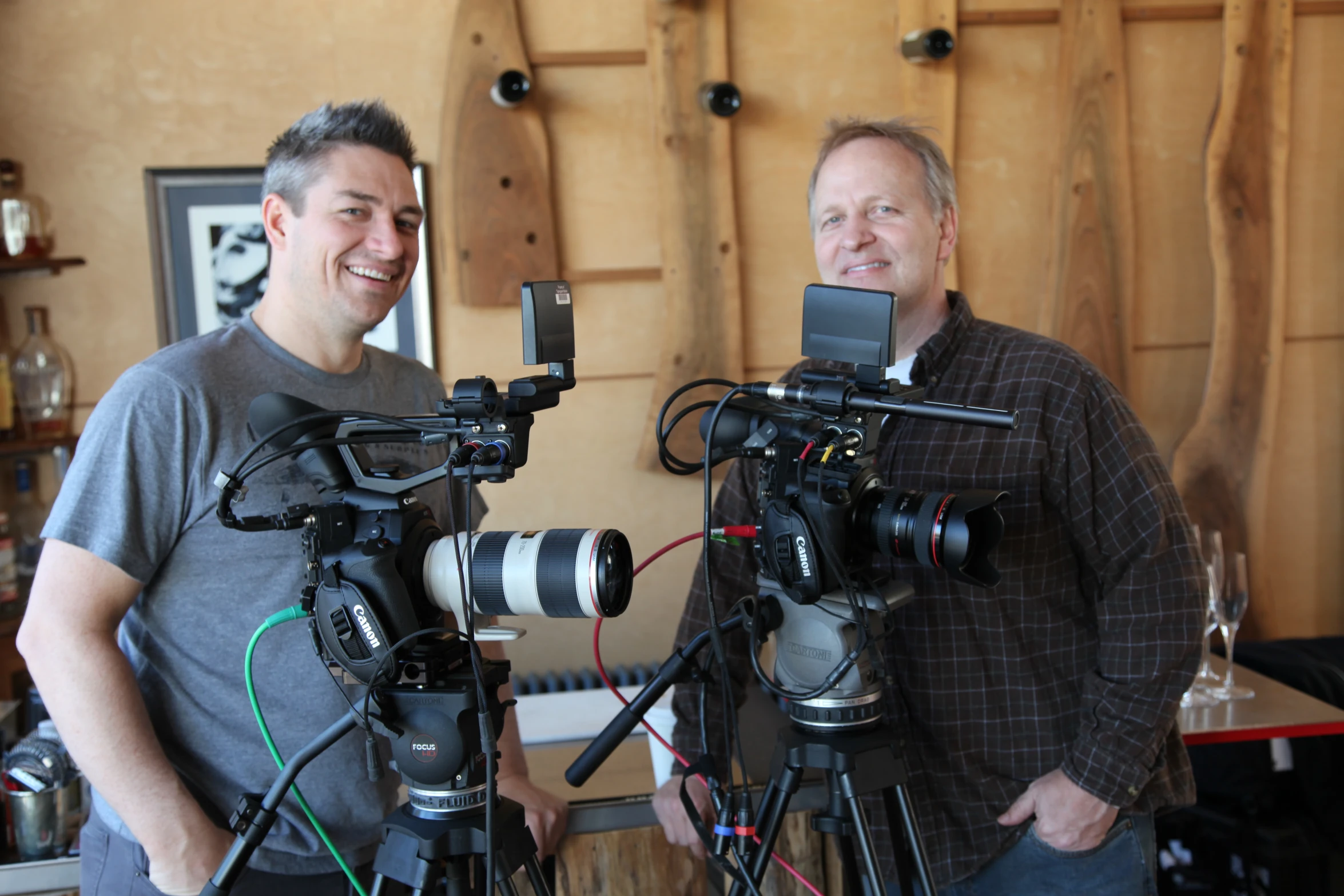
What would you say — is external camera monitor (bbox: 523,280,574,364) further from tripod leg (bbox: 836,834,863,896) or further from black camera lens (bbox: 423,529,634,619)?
tripod leg (bbox: 836,834,863,896)

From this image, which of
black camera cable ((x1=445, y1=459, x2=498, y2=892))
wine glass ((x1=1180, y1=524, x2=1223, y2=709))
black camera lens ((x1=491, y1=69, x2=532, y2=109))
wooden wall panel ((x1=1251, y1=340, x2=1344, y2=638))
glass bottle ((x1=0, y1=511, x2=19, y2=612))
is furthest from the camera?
wooden wall panel ((x1=1251, y1=340, x2=1344, y2=638))

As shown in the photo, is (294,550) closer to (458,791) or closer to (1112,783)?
(458,791)

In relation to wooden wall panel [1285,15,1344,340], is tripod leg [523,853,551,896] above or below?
below

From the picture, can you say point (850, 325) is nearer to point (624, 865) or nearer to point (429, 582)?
point (429, 582)

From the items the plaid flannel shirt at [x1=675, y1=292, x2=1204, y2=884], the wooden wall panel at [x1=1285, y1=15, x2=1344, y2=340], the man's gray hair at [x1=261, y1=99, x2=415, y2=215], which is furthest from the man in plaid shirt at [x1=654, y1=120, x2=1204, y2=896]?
the wooden wall panel at [x1=1285, y1=15, x2=1344, y2=340]

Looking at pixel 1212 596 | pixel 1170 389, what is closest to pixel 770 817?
pixel 1212 596

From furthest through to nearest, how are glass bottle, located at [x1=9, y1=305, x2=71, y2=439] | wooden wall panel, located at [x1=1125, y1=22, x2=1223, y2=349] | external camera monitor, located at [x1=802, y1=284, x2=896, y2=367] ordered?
wooden wall panel, located at [x1=1125, y1=22, x2=1223, y2=349], glass bottle, located at [x1=9, y1=305, x2=71, y2=439], external camera monitor, located at [x1=802, y1=284, x2=896, y2=367]

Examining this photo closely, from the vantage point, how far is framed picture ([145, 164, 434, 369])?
248 centimetres

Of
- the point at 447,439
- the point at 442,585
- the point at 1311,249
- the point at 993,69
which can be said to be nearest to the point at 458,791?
the point at 442,585

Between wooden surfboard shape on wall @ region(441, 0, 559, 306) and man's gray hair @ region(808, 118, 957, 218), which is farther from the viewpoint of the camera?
wooden surfboard shape on wall @ region(441, 0, 559, 306)

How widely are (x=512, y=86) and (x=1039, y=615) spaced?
5.83ft

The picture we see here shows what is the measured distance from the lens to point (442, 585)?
3.18ft

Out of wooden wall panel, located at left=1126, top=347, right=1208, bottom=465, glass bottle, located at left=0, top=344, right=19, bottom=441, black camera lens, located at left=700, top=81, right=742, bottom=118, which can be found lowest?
wooden wall panel, located at left=1126, top=347, right=1208, bottom=465

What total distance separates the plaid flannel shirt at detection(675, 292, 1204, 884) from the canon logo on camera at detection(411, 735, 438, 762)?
0.56 meters
